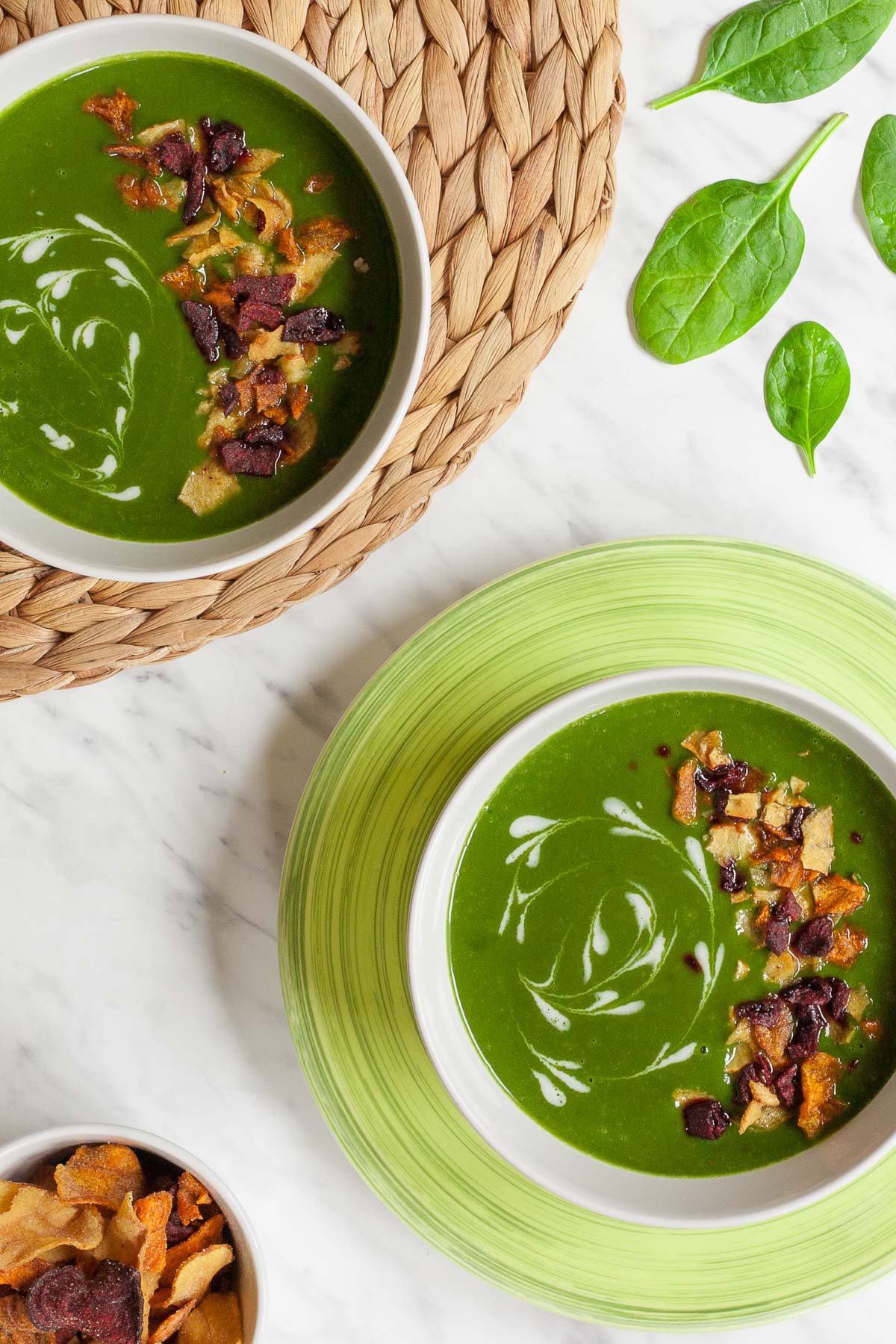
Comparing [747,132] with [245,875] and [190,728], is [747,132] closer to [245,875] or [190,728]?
[190,728]

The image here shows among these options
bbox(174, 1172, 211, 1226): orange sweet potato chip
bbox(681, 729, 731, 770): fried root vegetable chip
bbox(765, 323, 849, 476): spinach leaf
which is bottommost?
bbox(174, 1172, 211, 1226): orange sweet potato chip

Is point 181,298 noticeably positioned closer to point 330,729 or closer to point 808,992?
point 330,729

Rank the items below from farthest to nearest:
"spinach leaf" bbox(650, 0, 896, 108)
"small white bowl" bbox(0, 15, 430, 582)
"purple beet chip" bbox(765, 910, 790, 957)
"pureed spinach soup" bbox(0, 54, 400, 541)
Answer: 1. "spinach leaf" bbox(650, 0, 896, 108)
2. "purple beet chip" bbox(765, 910, 790, 957)
3. "pureed spinach soup" bbox(0, 54, 400, 541)
4. "small white bowl" bbox(0, 15, 430, 582)

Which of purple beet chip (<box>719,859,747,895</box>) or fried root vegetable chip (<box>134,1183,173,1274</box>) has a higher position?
purple beet chip (<box>719,859,747,895</box>)

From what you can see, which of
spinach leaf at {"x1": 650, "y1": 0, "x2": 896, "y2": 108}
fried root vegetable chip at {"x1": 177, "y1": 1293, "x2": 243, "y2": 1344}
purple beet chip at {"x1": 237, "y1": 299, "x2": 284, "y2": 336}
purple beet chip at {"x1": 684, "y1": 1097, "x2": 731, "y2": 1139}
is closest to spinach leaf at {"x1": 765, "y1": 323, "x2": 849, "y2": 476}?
spinach leaf at {"x1": 650, "y1": 0, "x2": 896, "y2": 108}

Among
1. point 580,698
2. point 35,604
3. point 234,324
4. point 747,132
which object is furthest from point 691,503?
point 35,604

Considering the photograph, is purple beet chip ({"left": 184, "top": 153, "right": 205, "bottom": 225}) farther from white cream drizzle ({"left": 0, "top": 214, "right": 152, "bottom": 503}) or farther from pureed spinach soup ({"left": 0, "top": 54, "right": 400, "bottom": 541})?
white cream drizzle ({"left": 0, "top": 214, "right": 152, "bottom": 503})

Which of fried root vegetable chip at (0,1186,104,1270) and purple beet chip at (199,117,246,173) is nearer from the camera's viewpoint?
purple beet chip at (199,117,246,173)
